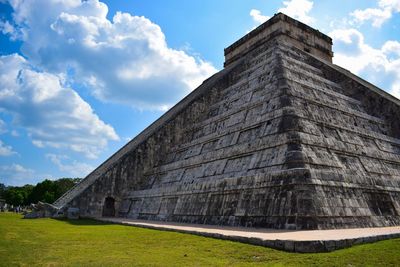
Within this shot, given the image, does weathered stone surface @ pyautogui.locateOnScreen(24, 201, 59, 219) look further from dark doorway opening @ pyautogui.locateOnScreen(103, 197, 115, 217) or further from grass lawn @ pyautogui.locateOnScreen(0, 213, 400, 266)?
grass lawn @ pyautogui.locateOnScreen(0, 213, 400, 266)

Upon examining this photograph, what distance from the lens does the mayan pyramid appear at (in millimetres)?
9836

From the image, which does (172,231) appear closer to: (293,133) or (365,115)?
(293,133)

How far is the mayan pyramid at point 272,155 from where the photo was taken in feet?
32.3

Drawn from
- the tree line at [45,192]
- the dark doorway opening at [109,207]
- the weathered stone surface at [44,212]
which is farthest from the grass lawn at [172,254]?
the tree line at [45,192]

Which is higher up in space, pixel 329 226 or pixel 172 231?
pixel 329 226

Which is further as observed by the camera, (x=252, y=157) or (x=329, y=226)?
(x=252, y=157)

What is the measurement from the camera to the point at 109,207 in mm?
18391

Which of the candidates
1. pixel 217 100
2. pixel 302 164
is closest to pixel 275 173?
pixel 302 164

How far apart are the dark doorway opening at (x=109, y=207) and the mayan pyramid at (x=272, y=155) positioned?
2.3 inches

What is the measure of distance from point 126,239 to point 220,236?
2658 mm

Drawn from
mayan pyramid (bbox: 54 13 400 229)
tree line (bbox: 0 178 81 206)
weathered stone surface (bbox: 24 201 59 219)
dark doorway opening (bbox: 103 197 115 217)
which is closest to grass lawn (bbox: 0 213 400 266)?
mayan pyramid (bbox: 54 13 400 229)

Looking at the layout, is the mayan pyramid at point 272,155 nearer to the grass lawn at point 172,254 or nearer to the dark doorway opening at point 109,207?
the dark doorway opening at point 109,207

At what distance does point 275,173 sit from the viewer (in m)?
10.1

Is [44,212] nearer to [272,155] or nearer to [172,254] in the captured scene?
[272,155]
